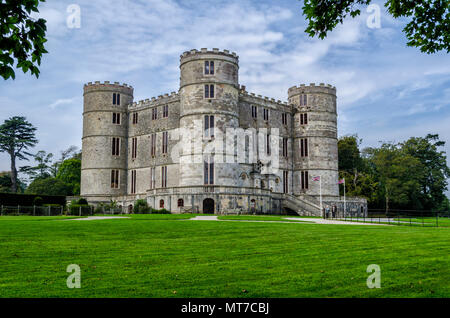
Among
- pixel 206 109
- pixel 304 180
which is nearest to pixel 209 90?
pixel 206 109

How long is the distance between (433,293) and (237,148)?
122 ft

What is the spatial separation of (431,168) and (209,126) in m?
40.5

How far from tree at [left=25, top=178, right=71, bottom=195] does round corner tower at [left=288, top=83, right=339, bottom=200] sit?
3338 cm

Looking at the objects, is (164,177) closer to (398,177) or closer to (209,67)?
(209,67)

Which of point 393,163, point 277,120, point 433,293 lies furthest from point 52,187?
point 433,293

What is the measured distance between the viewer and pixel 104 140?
2045 inches

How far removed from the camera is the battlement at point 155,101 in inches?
1908

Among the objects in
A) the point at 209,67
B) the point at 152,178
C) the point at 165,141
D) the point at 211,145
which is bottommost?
the point at 152,178

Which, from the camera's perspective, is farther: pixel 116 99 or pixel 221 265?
pixel 116 99

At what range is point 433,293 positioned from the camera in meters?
7.74

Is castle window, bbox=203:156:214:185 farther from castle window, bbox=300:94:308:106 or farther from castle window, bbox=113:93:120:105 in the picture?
castle window, bbox=113:93:120:105

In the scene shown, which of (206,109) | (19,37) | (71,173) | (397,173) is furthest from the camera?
(71,173)

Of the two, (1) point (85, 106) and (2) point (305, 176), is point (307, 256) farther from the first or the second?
(1) point (85, 106)

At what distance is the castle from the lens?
42469 mm
